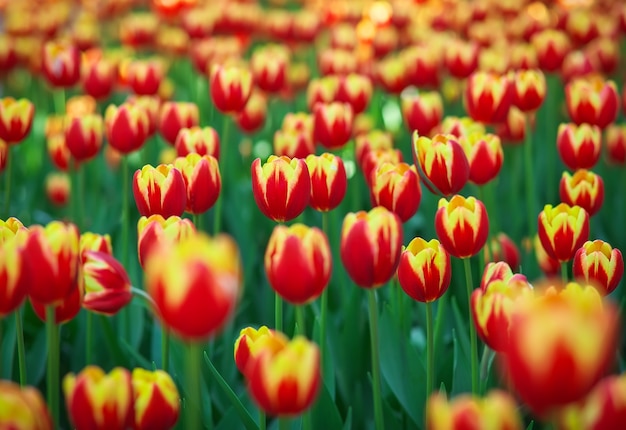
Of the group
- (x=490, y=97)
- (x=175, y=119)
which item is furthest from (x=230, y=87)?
(x=490, y=97)

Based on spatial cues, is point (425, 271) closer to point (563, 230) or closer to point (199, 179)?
point (563, 230)

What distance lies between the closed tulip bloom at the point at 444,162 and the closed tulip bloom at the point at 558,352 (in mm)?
752

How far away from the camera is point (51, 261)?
0.93 m

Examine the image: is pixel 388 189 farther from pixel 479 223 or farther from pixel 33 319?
pixel 33 319

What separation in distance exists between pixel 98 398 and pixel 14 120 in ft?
3.53

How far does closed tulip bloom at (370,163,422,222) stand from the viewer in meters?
1.36

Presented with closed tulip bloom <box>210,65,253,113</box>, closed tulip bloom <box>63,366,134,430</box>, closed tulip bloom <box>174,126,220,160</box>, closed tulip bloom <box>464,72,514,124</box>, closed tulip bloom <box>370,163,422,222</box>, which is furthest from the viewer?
closed tulip bloom <box>210,65,253,113</box>

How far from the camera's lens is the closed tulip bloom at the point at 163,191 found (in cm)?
128

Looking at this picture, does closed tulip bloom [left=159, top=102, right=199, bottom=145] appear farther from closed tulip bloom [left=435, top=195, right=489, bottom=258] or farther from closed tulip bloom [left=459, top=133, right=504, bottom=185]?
closed tulip bloom [left=435, top=195, right=489, bottom=258]

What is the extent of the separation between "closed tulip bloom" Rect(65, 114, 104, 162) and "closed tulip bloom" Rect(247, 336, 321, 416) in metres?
1.32

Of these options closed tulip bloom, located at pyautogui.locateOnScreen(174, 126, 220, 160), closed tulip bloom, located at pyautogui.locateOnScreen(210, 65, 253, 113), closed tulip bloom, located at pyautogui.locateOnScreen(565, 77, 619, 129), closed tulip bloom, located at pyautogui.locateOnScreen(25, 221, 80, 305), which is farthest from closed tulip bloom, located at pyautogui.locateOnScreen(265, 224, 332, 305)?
closed tulip bloom, located at pyautogui.locateOnScreen(565, 77, 619, 129)

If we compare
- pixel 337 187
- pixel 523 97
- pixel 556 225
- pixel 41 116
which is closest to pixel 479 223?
pixel 556 225

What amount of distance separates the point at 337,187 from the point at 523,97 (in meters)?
0.79

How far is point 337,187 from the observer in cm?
137
